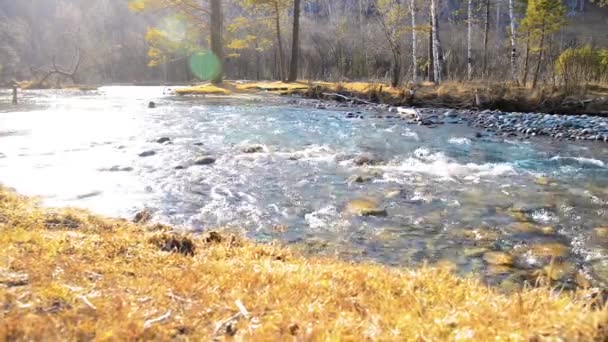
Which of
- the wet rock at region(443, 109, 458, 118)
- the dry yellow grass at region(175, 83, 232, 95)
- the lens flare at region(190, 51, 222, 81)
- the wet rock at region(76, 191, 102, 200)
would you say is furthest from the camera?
the lens flare at region(190, 51, 222, 81)

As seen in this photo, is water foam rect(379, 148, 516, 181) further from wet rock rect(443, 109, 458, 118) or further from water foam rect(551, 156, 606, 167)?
wet rock rect(443, 109, 458, 118)

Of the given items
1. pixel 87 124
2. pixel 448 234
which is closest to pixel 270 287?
pixel 448 234

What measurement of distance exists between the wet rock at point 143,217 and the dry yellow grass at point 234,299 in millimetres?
1254

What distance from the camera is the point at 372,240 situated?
17.1 ft

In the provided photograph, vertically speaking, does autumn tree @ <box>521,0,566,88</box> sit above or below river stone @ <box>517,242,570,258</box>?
above

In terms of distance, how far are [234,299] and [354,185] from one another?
4.90m

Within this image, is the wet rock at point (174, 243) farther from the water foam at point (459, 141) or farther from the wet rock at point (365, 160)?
the water foam at point (459, 141)

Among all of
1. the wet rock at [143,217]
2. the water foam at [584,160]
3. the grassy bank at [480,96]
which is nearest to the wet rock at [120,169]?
the wet rock at [143,217]

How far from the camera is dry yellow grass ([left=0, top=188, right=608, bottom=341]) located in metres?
2.31

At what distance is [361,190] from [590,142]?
7.67 m

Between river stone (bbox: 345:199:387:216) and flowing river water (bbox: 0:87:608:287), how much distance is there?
28 mm

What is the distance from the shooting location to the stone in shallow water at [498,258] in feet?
15.1

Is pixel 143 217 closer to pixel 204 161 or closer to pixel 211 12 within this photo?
pixel 204 161

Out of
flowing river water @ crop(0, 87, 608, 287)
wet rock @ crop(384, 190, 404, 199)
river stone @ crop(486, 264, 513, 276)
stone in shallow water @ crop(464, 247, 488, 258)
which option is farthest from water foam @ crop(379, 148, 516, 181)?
river stone @ crop(486, 264, 513, 276)
